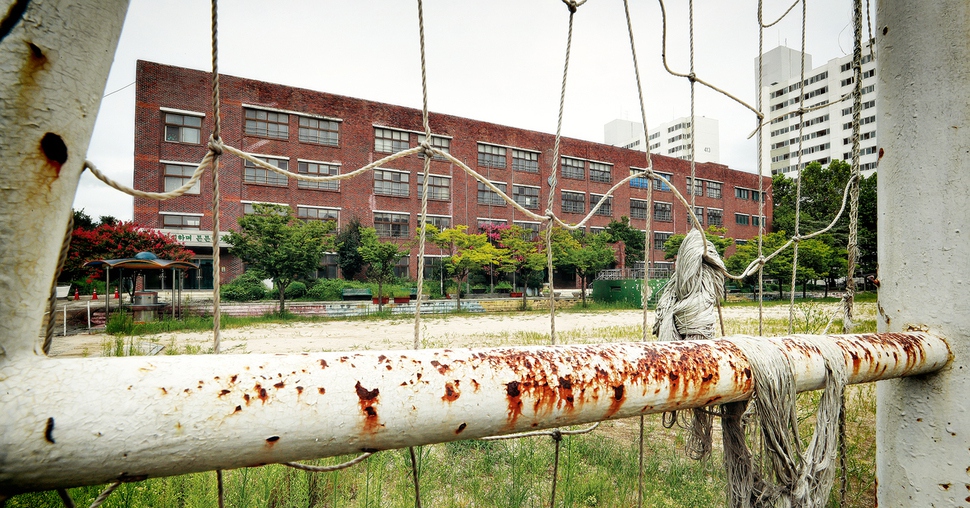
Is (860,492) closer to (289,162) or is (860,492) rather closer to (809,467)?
(809,467)

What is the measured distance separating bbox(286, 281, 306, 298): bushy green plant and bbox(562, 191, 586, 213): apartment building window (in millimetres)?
14280

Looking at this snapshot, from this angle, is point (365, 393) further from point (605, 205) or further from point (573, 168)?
point (605, 205)

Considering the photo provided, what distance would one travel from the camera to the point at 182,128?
56.9ft

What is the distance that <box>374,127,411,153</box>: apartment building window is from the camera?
21109 mm

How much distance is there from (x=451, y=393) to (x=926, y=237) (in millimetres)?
1024

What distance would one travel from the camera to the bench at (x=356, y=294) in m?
17.7

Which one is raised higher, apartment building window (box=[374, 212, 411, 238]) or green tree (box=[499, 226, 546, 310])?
apartment building window (box=[374, 212, 411, 238])

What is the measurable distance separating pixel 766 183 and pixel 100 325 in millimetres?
34116

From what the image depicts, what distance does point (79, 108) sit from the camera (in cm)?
40

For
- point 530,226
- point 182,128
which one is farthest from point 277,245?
point 530,226

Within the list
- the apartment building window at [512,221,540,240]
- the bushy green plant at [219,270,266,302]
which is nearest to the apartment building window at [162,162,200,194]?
the bushy green plant at [219,270,266,302]

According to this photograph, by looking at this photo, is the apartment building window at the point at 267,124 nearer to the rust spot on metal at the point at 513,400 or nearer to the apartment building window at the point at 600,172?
the apartment building window at the point at 600,172

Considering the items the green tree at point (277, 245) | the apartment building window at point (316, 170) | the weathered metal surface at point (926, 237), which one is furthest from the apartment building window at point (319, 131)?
the weathered metal surface at point (926, 237)

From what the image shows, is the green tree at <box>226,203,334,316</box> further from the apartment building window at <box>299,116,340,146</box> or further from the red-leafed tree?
the apartment building window at <box>299,116,340,146</box>
